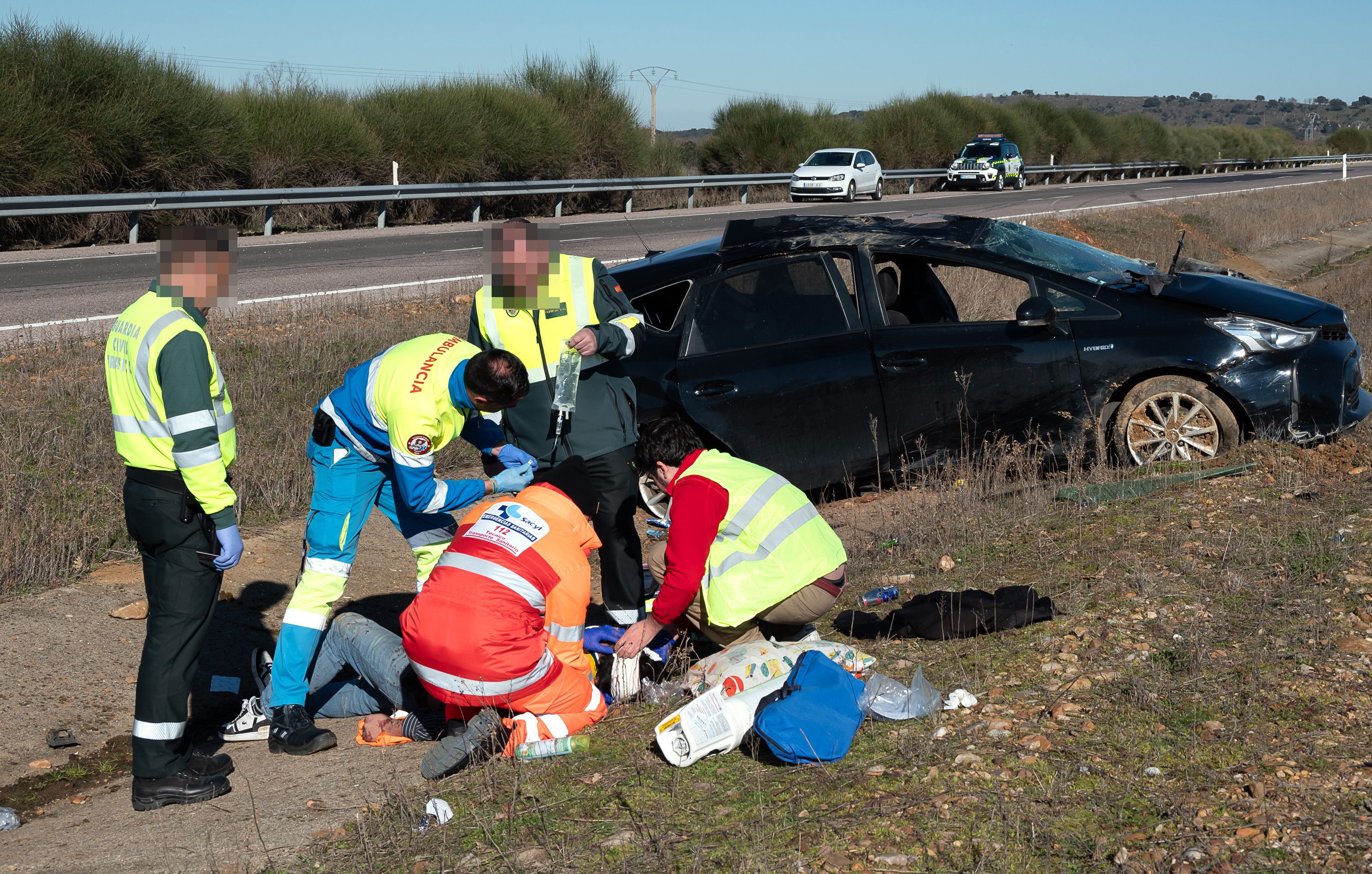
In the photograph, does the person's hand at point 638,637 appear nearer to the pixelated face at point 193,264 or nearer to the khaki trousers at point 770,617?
the khaki trousers at point 770,617

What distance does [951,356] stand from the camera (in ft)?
21.8

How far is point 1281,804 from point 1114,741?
56 cm

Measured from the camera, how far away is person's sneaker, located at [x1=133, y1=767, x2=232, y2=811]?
4.09m

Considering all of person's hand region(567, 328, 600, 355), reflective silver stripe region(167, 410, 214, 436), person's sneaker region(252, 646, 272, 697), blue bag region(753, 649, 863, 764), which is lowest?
person's sneaker region(252, 646, 272, 697)

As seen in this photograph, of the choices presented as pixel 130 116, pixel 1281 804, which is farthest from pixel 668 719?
pixel 130 116

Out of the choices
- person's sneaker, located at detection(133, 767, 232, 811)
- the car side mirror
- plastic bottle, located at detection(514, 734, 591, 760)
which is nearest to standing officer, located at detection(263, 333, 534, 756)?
person's sneaker, located at detection(133, 767, 232, 811)

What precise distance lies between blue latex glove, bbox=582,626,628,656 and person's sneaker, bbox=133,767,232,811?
154cm

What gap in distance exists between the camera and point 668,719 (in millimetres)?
3869

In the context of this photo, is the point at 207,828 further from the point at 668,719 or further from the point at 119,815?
the point at 668,719

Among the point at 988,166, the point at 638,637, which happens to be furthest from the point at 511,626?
the point at 988,166

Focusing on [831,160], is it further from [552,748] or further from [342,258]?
[552,748]

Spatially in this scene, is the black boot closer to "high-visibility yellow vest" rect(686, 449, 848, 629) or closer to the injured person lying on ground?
the injured person lying on ground

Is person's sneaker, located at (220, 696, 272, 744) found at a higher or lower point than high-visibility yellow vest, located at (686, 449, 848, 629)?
lower

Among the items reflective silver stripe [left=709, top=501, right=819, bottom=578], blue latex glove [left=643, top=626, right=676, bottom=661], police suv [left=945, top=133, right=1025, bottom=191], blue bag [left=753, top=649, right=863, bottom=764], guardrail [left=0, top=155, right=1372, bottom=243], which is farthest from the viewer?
police suv [left=945, top=133, right=1025, bottom=191]
